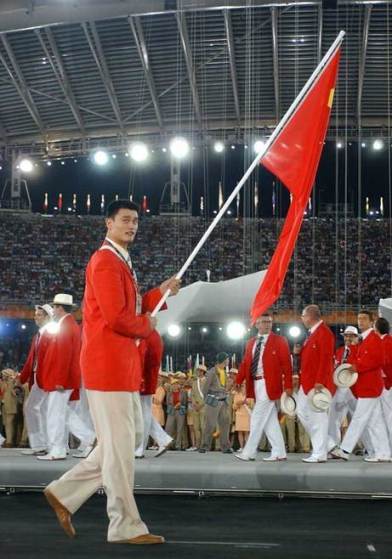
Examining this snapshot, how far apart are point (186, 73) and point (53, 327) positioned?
1679 cm

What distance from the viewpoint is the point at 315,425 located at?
10.2 metres

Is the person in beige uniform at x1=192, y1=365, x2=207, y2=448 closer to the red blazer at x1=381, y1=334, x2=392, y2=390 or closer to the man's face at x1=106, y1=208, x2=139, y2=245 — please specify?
the red blazer at x1=381, y1=334, x2=392, y2=390

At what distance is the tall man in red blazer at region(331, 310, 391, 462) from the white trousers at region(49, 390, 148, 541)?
17.0ft

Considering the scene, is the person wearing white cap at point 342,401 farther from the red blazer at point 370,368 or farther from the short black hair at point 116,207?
the short black hair at point 116,207

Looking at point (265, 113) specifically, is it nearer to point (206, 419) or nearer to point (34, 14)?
point (34, 14)

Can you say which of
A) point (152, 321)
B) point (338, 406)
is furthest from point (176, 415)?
point (152, 321)

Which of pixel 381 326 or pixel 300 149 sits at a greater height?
pixel 300 149

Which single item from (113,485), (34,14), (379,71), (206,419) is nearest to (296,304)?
(379,71)

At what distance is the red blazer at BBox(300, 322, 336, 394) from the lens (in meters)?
10.2

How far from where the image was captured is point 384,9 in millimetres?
23125

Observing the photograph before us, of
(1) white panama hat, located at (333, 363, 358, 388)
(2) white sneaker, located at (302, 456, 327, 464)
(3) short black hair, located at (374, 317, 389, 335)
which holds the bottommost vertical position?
(2) white sneaker, located at (302, 456, 327, 464)

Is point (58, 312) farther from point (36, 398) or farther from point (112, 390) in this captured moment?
point (112, 390)

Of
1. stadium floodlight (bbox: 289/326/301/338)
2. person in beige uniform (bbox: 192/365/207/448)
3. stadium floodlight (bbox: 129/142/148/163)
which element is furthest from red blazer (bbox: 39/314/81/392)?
stadium floodlight (bbox: 289/326/301/338)

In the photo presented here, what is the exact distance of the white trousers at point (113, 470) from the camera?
542 centimetres
